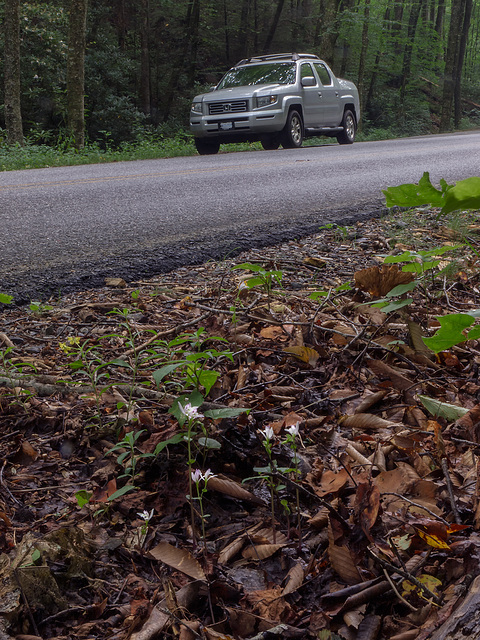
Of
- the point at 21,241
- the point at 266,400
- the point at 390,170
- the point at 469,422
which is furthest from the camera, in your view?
the point at 390,170

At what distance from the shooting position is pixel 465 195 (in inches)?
53.8

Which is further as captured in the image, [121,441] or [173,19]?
[173,19]

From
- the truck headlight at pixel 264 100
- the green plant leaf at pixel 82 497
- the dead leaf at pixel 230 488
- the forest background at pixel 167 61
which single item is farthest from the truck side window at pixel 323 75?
the green plant leaf at pixel 82 497

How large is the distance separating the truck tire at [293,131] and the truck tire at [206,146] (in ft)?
5.02

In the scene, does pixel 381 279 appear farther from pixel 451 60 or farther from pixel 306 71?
pixel 451 60

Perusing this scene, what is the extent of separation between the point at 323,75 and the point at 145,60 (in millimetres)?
10223

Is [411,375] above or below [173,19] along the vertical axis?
below

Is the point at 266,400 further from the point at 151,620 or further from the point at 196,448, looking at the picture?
the point at 151,620

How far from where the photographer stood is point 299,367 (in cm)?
227

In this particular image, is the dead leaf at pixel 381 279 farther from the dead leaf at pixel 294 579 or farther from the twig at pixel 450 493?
the dead leaf at pixel 294 579

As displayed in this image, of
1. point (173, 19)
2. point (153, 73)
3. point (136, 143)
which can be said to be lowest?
point (136, 143)

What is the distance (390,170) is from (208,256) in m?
5.00

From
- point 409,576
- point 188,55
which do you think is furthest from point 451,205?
point 188,55

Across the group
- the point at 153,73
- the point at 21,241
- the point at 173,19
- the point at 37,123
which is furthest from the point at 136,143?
the point at 21,241
